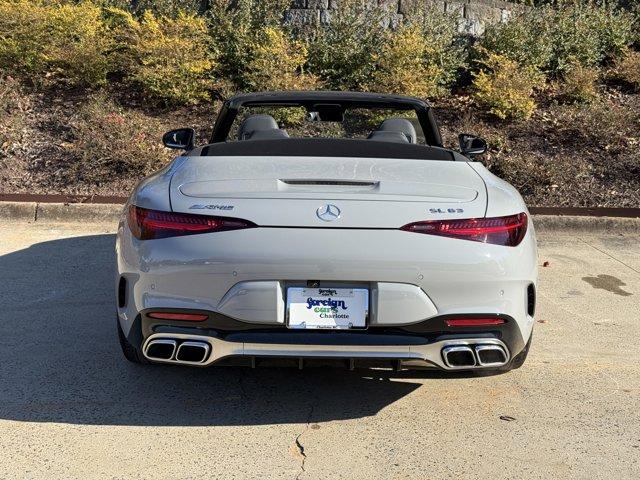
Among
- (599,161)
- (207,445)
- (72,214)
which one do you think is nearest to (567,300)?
(207,445)

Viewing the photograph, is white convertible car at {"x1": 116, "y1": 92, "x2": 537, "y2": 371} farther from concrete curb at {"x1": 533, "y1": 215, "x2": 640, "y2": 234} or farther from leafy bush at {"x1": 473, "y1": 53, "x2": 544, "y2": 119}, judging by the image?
leafy bush at {"x1": 473, "y1": 53, "x2": 544, "y2": 119}

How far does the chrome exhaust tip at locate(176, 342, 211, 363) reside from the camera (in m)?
3.29

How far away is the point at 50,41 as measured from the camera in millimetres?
10719

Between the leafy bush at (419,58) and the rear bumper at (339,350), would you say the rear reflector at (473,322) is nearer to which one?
the rear bumper at (339,350)

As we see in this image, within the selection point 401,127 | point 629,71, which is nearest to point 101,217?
point 401,127

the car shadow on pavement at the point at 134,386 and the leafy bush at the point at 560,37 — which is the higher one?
the leafy bush at the point at 560,37

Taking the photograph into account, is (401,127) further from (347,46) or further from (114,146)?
(347,46)

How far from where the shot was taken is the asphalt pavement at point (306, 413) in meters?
3.23

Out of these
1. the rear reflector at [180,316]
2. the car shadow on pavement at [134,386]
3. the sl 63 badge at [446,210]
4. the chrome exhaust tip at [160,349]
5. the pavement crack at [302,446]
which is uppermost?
the sl 63 badge at [446,210]

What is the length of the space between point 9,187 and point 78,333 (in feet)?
A: 13.8

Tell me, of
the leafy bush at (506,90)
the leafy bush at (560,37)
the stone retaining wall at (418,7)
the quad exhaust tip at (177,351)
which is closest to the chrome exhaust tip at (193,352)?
the quad exhaust tip at (177,351)

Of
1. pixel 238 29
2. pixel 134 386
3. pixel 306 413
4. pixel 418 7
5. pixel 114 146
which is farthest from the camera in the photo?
pixel 418 7

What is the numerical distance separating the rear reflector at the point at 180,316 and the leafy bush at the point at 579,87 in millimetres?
8150

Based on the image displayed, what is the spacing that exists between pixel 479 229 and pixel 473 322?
0.38 metres
